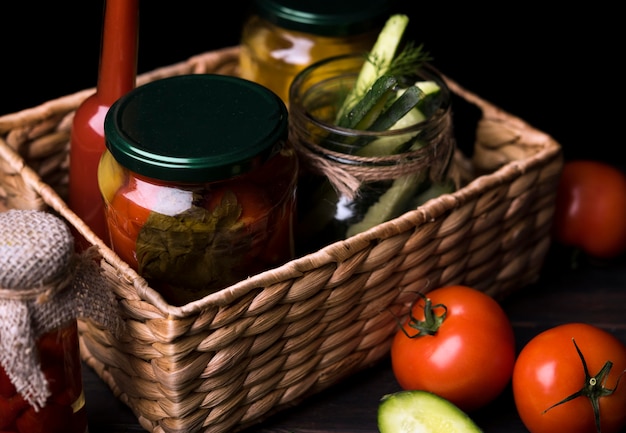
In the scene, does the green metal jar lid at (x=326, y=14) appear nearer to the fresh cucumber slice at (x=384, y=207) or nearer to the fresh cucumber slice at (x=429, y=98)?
the fresh cucumber slice at (x=429, y=98)

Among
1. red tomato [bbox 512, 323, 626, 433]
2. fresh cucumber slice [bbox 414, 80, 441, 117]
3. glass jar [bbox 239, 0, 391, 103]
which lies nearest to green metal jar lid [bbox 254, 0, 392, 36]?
glass jar [bbox 239, 0, 391, 103]

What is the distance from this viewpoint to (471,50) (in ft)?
6.07

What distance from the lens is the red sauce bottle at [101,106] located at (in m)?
1.22

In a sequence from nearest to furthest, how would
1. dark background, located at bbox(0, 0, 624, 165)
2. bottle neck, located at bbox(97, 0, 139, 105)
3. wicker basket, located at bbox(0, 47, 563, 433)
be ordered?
wicker basket, located at bbox(0, 47, 563, 433) < bottle neck, located at bbox(97, 0, 139, 105) < dark background, located at bbox(0, 0, 624, 165)

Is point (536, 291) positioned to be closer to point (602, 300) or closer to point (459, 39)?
point (602, 300)

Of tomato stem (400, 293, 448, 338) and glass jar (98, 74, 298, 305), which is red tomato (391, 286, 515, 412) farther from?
glass jar (98, 74, 298, 305)

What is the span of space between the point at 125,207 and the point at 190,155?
0.33 ft

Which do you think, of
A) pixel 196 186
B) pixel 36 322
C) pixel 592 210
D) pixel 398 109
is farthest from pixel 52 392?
pixel 592 210

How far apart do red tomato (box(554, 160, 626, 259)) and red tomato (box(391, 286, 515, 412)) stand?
0.36 m

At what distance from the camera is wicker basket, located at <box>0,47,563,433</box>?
1117 mm

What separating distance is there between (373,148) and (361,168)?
31mm

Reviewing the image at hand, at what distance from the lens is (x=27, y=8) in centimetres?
167

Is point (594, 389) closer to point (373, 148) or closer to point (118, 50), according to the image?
point (373, 148)

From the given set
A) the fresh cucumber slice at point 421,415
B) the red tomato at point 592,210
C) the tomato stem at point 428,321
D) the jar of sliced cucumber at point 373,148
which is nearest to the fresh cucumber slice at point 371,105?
the jar of sliced cucumber at point 373,148
